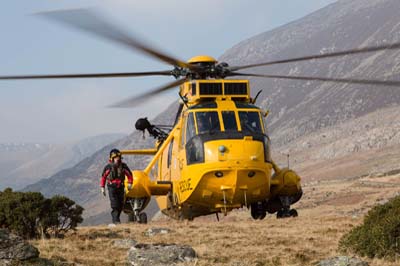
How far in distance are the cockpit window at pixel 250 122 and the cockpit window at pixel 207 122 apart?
75 centimetres

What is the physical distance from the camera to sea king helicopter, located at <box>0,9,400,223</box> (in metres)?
17.1

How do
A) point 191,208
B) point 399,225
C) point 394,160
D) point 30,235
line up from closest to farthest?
point 399,225 → point 30,235 → point 191,208 → point 394,160

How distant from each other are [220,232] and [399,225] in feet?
15.4

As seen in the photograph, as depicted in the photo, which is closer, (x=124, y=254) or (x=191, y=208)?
(x=124, y=254)

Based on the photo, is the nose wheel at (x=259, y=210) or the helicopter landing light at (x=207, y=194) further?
the nose wheel at (x=259, y=210)

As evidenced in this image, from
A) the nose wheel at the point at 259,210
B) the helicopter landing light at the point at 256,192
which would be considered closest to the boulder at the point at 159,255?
the helicopter landing light at the point at 256,192

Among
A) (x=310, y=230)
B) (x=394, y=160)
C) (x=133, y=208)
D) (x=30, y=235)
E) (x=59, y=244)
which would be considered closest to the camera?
(x=59, y=244)

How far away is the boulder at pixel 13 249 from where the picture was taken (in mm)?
9000

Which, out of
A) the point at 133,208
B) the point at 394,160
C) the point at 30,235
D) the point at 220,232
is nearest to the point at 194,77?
the point at 133,208

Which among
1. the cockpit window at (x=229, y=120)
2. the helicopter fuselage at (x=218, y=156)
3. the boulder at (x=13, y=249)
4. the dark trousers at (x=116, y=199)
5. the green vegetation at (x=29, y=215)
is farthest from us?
the dark trousers at (x=116, y=199)

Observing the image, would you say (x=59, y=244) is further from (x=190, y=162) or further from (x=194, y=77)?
(x=194, y=77)

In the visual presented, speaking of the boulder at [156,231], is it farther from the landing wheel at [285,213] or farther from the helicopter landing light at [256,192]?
the landing wheel at [285,213]

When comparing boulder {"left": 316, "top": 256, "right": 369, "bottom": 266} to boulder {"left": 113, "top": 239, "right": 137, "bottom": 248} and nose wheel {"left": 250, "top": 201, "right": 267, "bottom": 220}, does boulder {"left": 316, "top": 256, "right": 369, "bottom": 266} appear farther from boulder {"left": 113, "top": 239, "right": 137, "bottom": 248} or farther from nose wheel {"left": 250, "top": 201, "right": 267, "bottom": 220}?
nose wheel {"left": 250, "top": 201, "right": 267, "bottom": 220}

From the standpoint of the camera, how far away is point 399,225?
10492mm
